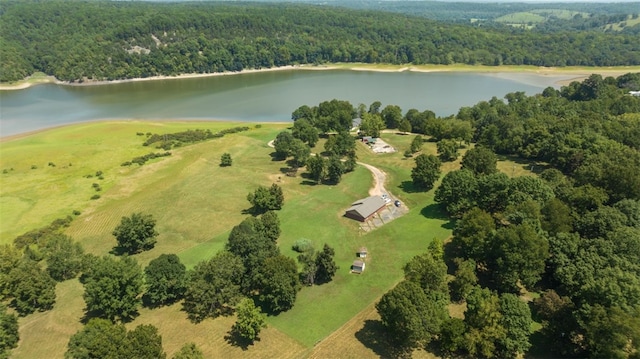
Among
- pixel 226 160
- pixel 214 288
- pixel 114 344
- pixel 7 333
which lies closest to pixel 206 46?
pixel 226 160

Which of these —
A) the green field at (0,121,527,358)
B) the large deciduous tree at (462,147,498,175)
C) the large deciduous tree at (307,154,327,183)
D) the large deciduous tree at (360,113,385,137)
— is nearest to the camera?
the green field at (0,121,527,358)

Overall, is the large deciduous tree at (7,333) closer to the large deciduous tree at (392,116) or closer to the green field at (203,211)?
the green field at (203,211)

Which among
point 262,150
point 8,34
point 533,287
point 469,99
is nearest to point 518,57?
point 469,99

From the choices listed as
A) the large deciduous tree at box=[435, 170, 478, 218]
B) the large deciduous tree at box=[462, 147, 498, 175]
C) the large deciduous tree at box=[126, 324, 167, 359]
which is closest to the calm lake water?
the large deciduous tree at box=[462, 147, 498, 175]

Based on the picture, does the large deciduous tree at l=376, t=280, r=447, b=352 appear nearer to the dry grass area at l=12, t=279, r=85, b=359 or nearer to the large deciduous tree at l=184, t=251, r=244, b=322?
the large deciduous tree at l=184, t=251, r=244, b=322

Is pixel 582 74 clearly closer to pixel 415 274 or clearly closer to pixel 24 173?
pixel 415 274

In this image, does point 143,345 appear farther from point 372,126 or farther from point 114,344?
point 372,126

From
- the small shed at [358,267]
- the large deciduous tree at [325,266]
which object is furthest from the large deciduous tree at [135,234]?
the small shed at [358,267]
